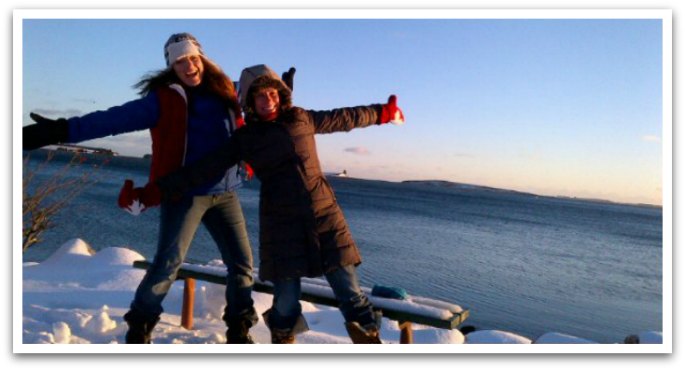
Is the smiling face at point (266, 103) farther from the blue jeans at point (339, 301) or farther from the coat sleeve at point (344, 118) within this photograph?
the blue jeans at point (339, 301)

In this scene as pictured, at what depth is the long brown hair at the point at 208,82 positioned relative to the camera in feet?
10.6

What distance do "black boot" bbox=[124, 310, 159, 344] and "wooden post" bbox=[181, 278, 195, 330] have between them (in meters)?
0.82

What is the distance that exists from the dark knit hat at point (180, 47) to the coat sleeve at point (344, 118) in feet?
2.36

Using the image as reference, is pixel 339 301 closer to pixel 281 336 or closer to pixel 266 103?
pixel 281 336

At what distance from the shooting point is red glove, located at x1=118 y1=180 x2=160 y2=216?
9.73 ft

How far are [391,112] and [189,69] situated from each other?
1.22 metres

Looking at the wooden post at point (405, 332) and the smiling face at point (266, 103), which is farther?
the wooden post at point (405, 332)

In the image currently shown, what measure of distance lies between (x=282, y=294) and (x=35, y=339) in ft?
5.04

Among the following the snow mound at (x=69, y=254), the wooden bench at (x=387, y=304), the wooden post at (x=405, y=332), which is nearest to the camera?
the wooden bench at (x=387, y=304)

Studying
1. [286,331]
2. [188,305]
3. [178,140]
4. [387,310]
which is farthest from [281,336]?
[178,140]

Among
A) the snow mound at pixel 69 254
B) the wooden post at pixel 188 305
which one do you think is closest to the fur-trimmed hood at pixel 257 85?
the wooden post at pixel 188 305
